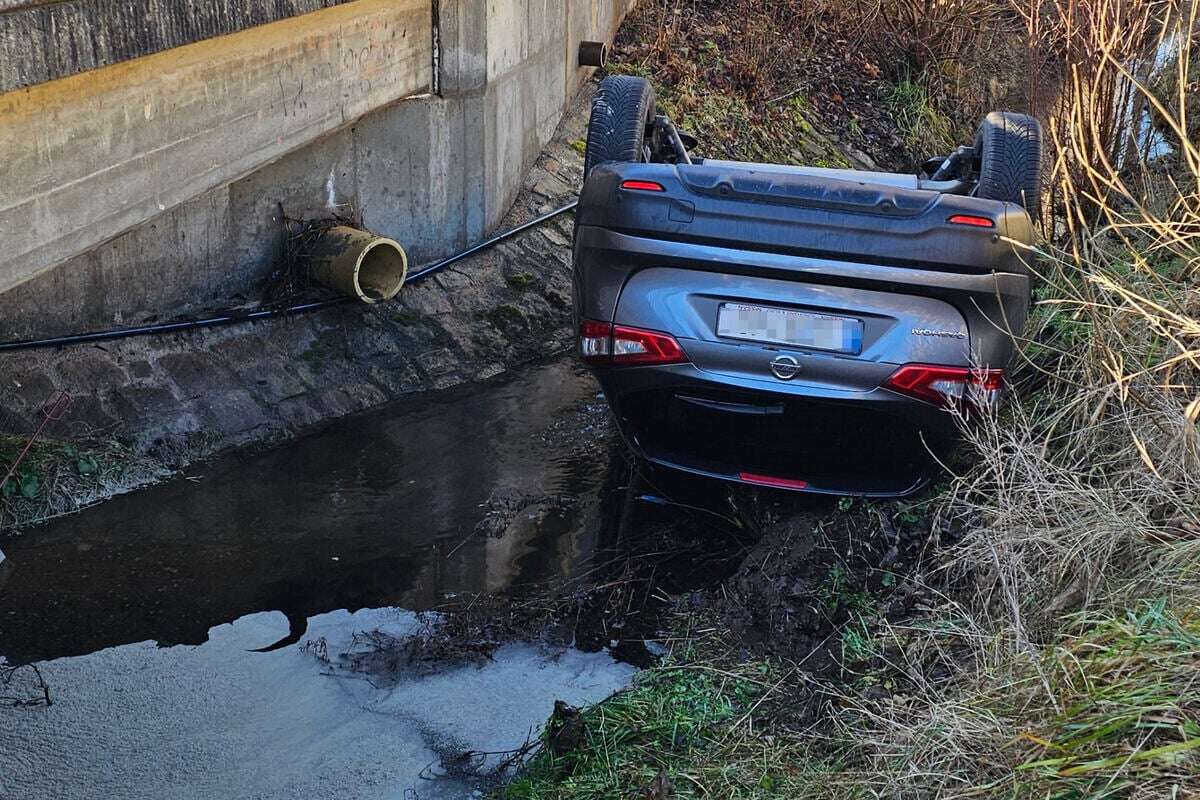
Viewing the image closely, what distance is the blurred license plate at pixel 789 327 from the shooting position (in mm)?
4473

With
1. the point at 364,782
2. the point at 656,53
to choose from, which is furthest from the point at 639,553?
the point at 656,53

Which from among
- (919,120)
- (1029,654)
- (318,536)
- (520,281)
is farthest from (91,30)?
(919,120)

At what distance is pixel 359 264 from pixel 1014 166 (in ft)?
12.0

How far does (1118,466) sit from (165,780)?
3397 mm

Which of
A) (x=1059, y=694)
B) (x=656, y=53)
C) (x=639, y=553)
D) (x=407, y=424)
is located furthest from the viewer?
(x=656, y=53)

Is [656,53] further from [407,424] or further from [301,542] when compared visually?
[301,542]

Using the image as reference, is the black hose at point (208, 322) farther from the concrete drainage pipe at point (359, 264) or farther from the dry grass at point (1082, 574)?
the dry grass at point (1082, 574)

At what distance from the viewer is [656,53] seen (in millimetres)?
12500

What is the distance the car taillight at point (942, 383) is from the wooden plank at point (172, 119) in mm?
3171

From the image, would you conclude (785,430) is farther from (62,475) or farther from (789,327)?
(62,475)

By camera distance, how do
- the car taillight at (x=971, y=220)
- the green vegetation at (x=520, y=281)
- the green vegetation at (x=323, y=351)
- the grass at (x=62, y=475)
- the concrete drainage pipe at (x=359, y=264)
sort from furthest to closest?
1. the green vegetation at (x=520, y=281)
2. the concrete drainage pipe at (x=359, y=264)
3. the green vegetation at (x=323, y=351)
4. the grass at (x=62, y=475)
5. the car taillight at (x=971, y=220)

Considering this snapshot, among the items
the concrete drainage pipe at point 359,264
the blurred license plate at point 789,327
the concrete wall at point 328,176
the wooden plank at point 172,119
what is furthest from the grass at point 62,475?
the blurred license plate at point 789,327

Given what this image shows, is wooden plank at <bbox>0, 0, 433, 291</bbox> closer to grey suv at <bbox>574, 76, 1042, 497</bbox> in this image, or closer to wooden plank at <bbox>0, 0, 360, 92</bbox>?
wooden plank at <bbox>0, 0, 360, 92</bbox>

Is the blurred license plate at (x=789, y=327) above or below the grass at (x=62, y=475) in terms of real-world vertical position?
above
